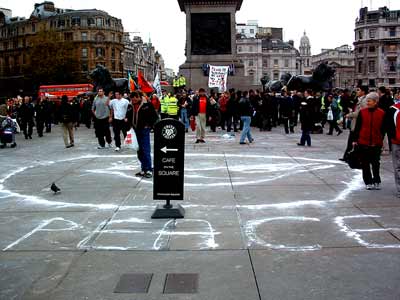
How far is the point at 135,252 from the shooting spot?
228 inches

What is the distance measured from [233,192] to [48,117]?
60.1ft

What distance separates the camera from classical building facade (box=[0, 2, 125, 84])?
4523 inches

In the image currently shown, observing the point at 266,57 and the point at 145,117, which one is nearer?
the point at 145,117

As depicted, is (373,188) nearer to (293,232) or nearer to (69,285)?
(293,232)

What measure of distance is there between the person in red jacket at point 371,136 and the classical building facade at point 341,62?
153626 millimetres

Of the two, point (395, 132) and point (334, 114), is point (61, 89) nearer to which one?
point (334, 114)

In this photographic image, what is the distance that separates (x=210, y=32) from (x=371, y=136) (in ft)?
73.7

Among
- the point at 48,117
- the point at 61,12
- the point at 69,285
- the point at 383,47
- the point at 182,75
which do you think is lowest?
the point at 69,285

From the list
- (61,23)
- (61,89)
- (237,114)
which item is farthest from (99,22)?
(237,114)

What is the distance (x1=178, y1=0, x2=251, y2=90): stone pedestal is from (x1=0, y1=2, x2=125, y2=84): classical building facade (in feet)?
279

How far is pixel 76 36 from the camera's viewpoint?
377 feet

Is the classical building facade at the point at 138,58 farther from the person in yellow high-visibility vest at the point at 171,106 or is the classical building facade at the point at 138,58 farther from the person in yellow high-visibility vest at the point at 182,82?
the person in yellow high-visibility vest at the point at 171,106

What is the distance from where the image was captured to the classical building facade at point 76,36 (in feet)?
377

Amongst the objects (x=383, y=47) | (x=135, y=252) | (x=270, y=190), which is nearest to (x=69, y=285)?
(x=135, y=252)
